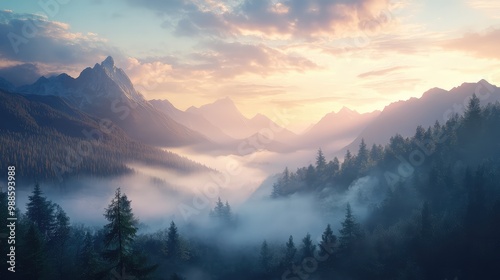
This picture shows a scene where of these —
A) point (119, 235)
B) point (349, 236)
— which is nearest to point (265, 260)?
point (349, 236)

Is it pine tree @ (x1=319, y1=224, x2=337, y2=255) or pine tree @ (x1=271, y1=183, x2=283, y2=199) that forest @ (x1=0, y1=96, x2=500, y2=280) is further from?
pine tree @ (x1=271, y1=183, x2=283, y2=199)

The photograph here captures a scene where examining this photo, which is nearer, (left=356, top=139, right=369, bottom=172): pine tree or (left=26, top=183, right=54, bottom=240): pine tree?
(left=26, top=183, right=54, bottom=240): pine tree

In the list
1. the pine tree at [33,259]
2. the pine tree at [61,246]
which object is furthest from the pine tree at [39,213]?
the pine tree at [33,259]

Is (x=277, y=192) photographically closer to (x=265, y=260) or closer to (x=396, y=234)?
(x=265, y=260)

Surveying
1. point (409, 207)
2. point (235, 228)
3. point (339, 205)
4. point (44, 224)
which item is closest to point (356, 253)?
point (409, 207)

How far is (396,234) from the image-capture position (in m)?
89.5

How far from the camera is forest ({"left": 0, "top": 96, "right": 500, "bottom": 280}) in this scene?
254 feet

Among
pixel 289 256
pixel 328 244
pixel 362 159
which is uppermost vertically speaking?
pixel 362 159

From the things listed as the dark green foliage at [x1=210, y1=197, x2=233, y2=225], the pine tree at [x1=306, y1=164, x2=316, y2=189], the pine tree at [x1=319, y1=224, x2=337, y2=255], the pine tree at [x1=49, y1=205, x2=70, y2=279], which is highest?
the pine tree at [x1=306, y1=164, x2=316, y2=189]

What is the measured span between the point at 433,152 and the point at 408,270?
141ft

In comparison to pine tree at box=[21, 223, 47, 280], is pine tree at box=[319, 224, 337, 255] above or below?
below

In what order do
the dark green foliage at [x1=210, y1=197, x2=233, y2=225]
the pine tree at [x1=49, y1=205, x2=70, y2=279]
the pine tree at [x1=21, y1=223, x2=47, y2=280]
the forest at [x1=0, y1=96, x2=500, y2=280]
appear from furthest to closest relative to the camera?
the dark green foliage at [x1=210, y1=197, x2=233, y2=225], the forest at [x1=0, y1=96, x2=500, y2=280], the pine tree at [x1=49, y1=205, x2=70, y2=279], the pine tree at [x1=21, y1=223, x2=47, y2=280]

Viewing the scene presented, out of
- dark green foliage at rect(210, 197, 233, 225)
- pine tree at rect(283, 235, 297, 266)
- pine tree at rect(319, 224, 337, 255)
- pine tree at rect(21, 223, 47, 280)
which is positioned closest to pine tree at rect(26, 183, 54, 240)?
pine tree at rect(21, 223, 47, 280)

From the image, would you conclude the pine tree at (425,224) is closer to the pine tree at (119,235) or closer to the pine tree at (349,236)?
the pine tree at (349,236)
